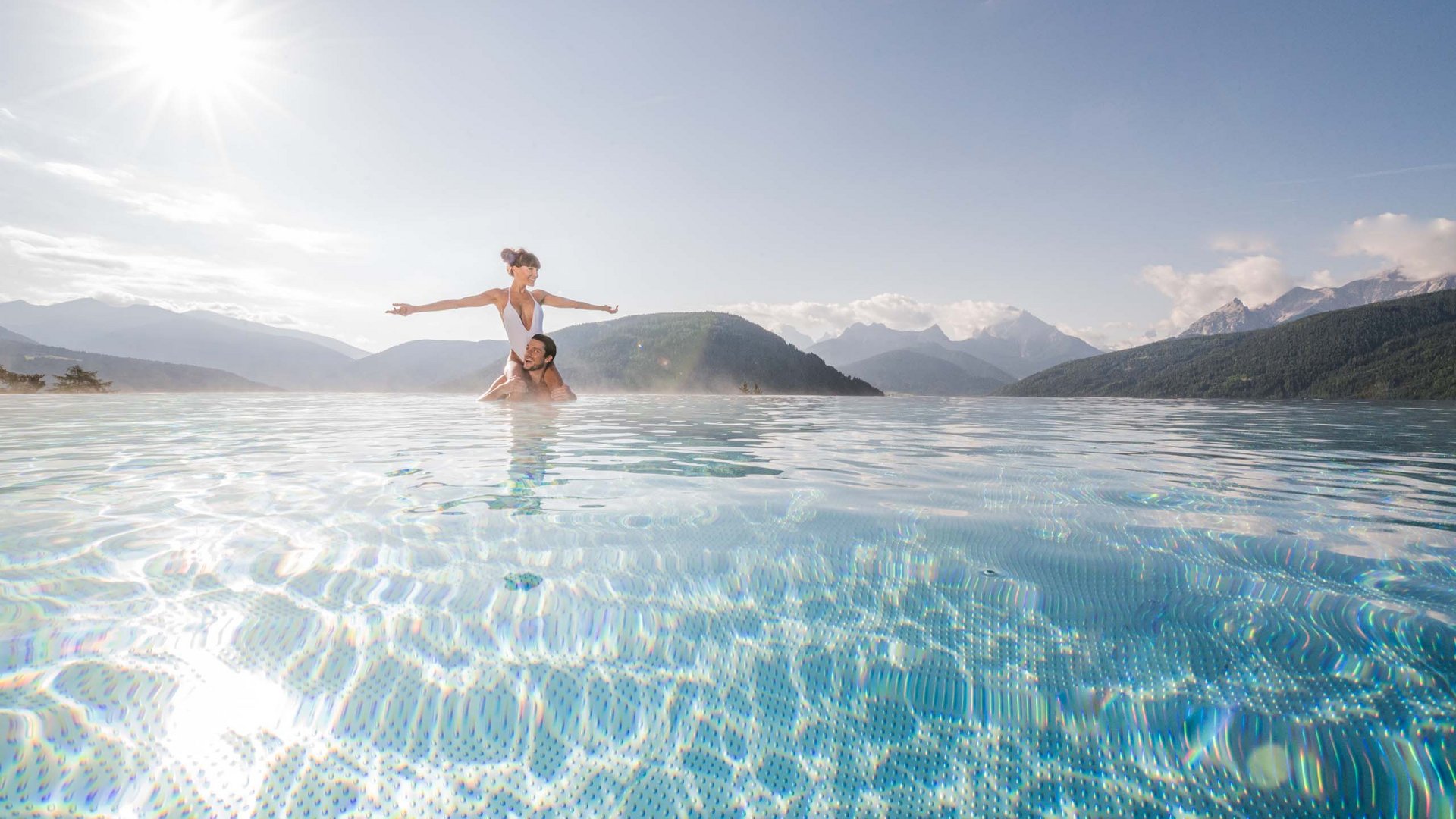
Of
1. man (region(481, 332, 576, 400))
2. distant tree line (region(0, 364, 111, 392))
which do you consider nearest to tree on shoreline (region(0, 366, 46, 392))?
distant tree line (region(0, 364, 111, 392))

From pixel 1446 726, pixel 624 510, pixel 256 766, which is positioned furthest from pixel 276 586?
pixel 1446 726

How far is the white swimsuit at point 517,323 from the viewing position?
11.4 m

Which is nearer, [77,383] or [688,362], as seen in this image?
[77,383]

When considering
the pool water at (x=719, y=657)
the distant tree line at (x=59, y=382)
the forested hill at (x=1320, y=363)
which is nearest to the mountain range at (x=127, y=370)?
the distant tree line at (x=59, y=382)

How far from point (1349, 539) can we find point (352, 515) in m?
5.64

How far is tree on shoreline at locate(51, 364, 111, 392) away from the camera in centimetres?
3169

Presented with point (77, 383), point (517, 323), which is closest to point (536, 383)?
point (517, 323)

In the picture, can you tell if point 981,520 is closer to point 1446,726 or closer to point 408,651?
point 1446,726

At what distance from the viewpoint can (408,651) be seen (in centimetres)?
193

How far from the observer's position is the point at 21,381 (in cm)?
3142

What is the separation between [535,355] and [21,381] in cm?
3920

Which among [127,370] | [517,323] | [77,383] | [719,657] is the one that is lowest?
[719,657]

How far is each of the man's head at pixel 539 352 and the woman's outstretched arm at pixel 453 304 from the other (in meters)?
1.08

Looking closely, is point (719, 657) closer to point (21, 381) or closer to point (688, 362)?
point (21, 381)
